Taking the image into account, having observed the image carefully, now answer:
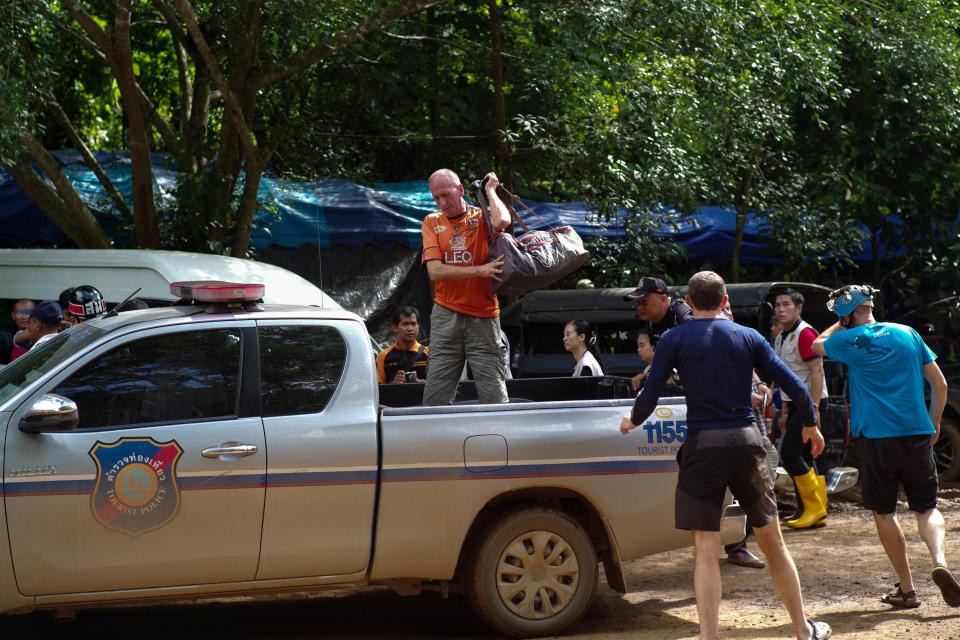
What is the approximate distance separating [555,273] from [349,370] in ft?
4.53

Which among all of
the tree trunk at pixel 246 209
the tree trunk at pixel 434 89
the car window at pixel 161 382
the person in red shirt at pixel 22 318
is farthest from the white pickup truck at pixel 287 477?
the tree trunk at pixel 434 89

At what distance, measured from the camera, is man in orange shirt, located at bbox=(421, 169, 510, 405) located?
273 inches

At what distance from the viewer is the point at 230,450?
18.7ft

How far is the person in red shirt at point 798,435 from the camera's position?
941 cm

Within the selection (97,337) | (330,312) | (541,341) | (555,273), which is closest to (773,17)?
(541,341)

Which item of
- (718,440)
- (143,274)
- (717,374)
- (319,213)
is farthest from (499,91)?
(718,440)

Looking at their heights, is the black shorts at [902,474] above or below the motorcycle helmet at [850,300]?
below

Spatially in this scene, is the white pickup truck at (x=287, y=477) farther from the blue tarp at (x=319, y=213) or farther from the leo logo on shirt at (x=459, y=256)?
the blue tarp at (x=319, y=213)

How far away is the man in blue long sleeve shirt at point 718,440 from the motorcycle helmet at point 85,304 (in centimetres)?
452

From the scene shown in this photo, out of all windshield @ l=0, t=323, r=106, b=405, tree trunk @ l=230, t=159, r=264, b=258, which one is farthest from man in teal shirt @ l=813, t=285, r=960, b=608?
tree trunk @ l=230, t=159, r=264, b=258

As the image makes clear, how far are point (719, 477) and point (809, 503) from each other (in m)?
4.33

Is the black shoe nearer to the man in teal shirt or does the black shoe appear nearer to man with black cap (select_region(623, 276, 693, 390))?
the man in teal shirt

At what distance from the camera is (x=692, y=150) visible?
509 inches

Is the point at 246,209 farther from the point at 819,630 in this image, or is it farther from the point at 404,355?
the point at 819,630
